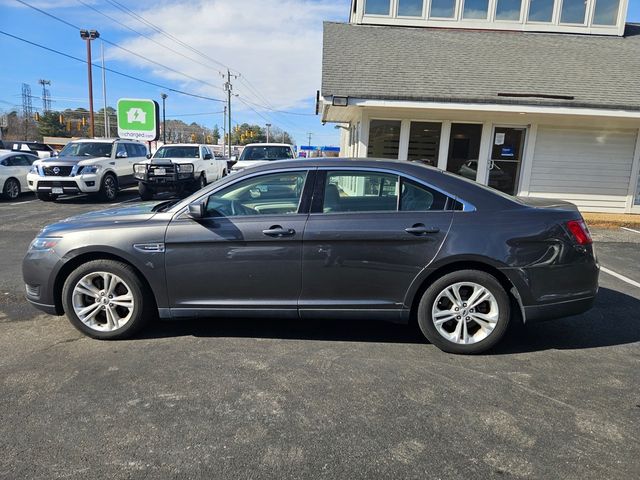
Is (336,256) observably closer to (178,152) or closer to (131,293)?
(131,293)

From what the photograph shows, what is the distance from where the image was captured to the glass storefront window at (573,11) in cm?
1372

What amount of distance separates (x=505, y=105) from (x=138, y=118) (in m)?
20.3

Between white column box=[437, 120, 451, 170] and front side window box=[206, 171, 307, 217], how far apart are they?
832cm

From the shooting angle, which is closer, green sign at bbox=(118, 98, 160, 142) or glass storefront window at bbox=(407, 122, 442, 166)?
glass storefront window at bbox=(407, 122, 442, 166)

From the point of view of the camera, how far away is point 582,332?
14.3 ft

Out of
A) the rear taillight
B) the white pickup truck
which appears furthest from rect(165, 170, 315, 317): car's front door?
the white pickup truck

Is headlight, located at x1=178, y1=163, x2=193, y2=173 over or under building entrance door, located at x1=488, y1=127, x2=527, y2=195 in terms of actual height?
under

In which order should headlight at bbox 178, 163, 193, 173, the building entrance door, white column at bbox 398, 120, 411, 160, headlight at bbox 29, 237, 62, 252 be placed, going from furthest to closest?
headlight at bbox 178, 163, 193, 173 → the building entrance door → white column at bbox 398, 120, 411, 160 → headlight at bbox 29, 237, 62, 252

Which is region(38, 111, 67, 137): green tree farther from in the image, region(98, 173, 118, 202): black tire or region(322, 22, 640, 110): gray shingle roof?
region(322, 22, 640, 110): gray shingle roof

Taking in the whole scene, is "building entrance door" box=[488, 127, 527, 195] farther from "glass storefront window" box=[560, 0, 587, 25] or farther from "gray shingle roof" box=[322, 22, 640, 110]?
"glass storefront window" box=[560, 0, 587, 25]

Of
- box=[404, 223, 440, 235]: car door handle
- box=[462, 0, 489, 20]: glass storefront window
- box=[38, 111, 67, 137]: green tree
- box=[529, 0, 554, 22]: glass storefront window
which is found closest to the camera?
box=[404, 223, 440, 235]: car door handle

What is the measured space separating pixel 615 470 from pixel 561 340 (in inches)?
72.8

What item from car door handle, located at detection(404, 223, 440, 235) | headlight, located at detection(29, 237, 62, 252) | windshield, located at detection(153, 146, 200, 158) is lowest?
headlight, located at detection(29, 237, 62, 252)

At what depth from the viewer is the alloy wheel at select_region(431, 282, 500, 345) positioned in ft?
12.3
